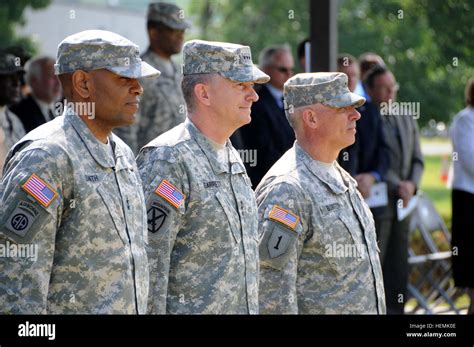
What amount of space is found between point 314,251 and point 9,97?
2.99 meters

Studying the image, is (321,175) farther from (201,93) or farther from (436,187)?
(436,187)

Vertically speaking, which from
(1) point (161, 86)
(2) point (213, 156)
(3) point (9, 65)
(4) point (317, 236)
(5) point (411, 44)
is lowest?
(4) point (317, 236)

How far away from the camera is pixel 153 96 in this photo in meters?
7.71

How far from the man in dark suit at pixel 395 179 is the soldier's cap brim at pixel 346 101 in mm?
3331

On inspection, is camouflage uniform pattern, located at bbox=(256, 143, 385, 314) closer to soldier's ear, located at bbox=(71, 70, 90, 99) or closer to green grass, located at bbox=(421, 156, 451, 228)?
soldier's ear, located at bbox=(71, 70, 90, 99)

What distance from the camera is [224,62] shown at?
17.2ft

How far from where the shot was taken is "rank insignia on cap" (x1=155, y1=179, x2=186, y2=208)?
492cm

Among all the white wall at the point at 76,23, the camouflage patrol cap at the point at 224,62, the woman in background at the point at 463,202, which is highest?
the white wall at the point at 76,23

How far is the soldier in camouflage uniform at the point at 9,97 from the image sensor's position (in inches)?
299

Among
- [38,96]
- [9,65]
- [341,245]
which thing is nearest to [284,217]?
[341,245]

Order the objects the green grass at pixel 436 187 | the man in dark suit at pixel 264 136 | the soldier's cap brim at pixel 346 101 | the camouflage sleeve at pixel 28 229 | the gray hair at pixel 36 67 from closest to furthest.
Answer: the camouflage sleeve at pixel 28 229
the soldier's cap brim at pixel 346 101
the man in dark suit at pixel 264 136
the gray hair at pixel 36 67
the green grass at pixel 436 187

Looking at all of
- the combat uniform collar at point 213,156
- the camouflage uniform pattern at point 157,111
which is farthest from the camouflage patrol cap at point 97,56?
the camouflage uniform pattern at point 157,111

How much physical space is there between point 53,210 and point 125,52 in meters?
0.71

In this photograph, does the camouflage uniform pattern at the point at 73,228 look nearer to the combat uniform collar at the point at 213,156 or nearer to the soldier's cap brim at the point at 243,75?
the combat uniform collar at the point at 213,156
